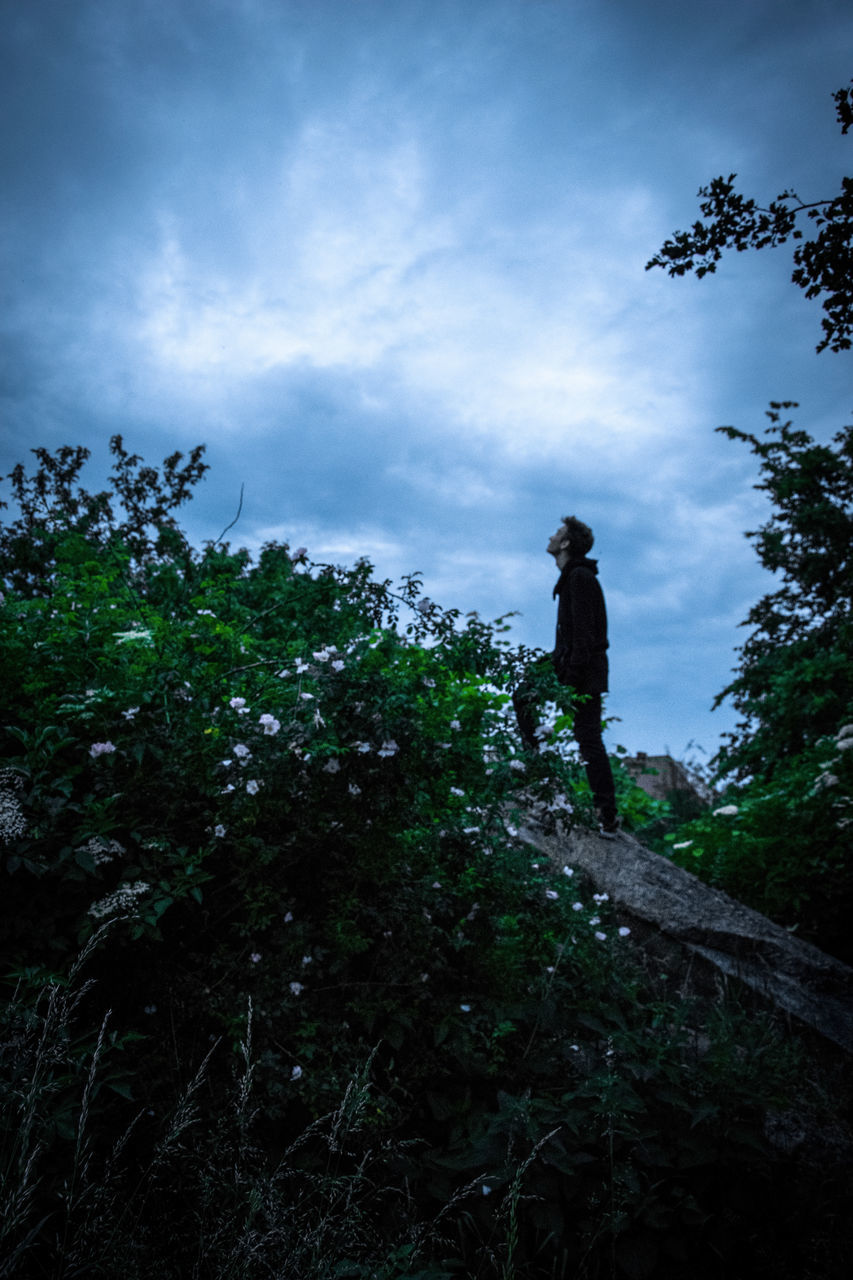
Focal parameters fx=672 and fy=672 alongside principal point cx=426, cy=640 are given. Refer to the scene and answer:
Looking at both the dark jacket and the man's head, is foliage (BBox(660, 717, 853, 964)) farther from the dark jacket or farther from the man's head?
the man's head

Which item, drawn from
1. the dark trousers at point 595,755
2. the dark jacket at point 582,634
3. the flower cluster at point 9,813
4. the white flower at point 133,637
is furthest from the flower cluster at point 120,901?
the dark jacket at point 582,634

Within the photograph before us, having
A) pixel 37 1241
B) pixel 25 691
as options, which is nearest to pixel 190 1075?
pixel 37 1241

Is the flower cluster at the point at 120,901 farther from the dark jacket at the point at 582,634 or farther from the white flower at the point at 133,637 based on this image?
the dark jacket at the point at 582,634

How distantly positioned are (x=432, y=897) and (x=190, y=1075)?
3.29 feet

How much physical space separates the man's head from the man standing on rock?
0.02 m

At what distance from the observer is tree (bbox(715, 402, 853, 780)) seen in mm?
9641

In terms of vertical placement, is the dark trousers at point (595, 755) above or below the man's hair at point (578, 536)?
below

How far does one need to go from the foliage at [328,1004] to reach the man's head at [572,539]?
8.43ft

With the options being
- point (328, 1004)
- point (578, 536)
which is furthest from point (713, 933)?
point (578, 536)

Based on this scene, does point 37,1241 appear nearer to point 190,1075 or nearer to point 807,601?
point 190,1075

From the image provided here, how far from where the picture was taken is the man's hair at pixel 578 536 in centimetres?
547

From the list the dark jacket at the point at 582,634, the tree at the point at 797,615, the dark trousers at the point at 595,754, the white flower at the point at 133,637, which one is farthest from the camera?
the tree at the point at 797,615

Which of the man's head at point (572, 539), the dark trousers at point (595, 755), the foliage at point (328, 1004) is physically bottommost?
the foliage at point (328, 1004)

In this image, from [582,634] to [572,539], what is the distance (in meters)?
0.86
